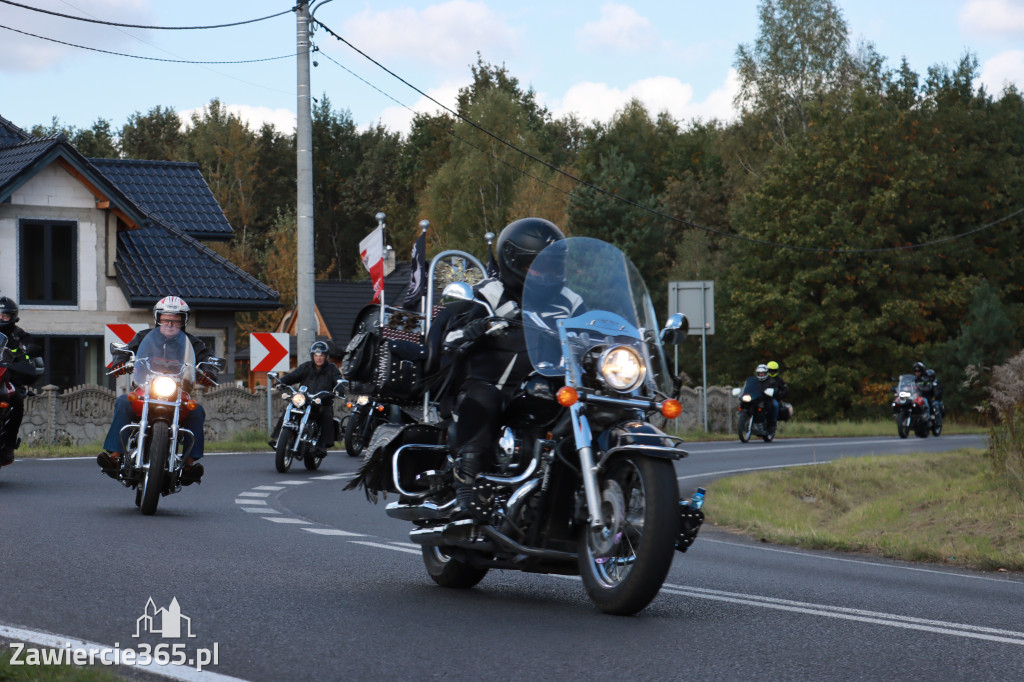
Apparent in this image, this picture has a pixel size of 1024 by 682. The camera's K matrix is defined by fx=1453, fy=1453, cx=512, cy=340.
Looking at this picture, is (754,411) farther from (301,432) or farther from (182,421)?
(182,421)

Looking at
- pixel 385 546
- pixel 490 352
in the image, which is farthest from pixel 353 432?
pixel 490 352

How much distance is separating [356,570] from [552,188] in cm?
6664

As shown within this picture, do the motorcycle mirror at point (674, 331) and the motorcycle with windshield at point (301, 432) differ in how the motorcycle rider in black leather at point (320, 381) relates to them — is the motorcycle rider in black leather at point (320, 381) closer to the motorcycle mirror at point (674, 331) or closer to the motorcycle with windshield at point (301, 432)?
the motorcycle with windshield at point (301, 432)

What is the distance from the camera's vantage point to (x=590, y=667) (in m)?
5.41

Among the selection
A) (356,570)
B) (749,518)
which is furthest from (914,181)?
(356,570)

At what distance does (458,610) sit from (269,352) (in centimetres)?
1915

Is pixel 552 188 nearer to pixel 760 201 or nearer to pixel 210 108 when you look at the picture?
pixel 760 201

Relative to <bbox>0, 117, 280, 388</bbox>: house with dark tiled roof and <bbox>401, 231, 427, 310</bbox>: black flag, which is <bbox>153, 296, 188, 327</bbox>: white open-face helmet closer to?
<bbox>401, 231, 427, 310</bbox>: black flag

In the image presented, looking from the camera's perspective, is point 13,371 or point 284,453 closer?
point 13,371

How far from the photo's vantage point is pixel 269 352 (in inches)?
1008

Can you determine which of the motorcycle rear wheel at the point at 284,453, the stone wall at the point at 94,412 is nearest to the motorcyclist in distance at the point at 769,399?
the stone wall at the point at 94,412

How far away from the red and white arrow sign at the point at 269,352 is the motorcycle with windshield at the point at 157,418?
506 inches

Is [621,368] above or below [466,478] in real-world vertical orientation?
above

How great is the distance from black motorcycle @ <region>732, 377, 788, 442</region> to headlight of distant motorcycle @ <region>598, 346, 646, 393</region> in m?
24.6
